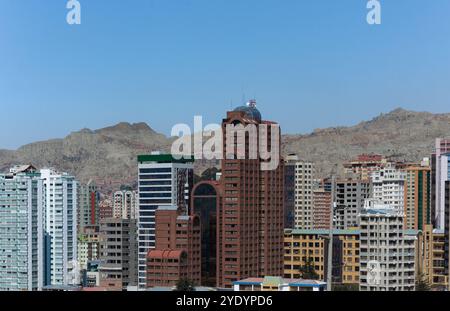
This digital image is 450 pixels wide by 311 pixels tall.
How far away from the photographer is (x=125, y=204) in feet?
36.8

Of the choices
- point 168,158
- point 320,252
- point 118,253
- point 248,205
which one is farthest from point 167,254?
point 168,158

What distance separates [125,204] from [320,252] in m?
3.89

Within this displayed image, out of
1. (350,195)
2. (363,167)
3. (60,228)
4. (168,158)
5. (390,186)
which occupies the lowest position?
(60,228)

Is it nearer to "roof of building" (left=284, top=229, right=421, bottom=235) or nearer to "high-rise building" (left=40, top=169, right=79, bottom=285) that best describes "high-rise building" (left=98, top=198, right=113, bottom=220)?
"high-rise building" (left=40, top=169, right=79, bottom=285)

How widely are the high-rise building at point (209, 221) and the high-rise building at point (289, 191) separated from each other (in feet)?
3.04

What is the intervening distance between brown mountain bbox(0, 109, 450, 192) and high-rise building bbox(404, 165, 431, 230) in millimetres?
1855

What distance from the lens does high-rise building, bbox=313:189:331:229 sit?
412 inches

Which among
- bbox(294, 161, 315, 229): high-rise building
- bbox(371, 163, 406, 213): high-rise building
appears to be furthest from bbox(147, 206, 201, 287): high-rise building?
bbox(371, 163, 406, 213): high-rise building

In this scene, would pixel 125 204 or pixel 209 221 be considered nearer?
pixel 209 221

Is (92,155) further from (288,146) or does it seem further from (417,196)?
(417,196)

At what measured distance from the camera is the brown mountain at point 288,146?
12703mm

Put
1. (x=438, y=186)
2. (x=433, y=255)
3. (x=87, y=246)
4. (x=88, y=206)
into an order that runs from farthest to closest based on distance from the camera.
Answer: (x=88, y=206), (x=87, y=246), (x=438, y=186), (x=433, y=255)
